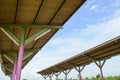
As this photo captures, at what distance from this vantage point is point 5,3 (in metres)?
6.44

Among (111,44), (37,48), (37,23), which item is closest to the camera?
(37,23)

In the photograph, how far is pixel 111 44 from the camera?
11336 mm

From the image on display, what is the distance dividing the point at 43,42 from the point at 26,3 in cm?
589

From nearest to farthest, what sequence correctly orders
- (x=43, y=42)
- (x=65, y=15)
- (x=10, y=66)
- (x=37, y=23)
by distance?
1. (x=65, y=15)
2. (x=37, y=23)
3. (x=43, y=42)
4. (x=10, y=66)

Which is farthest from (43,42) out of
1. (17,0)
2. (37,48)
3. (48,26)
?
(17,0)

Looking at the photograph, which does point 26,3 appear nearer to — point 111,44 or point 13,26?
point 13,26

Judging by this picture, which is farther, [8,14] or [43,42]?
[43,42]

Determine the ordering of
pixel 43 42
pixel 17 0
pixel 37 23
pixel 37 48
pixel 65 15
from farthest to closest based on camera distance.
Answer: pixel 37 48
pixel 43 42
pixel 37 23
pixel 65 15
pixel 17 0

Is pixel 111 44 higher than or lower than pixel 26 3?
lower

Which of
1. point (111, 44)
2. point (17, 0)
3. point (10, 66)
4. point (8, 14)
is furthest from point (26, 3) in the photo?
point (10, 66)

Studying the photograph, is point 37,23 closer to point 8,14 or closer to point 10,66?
point 8,14

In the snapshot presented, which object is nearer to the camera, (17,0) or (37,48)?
(17,0)

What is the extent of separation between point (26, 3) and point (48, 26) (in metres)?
2.24

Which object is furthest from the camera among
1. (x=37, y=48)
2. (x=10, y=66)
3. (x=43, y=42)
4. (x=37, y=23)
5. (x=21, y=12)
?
(x=10, y=66)
